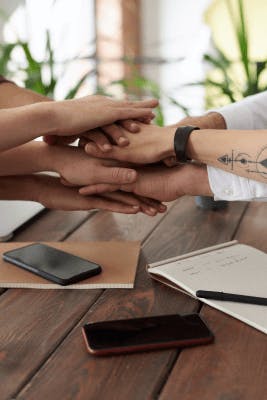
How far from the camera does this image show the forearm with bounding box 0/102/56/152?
1.30 meters

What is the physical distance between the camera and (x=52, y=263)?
1190 millimetres

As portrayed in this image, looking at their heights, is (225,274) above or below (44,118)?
below

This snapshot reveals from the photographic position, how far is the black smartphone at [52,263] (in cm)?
112

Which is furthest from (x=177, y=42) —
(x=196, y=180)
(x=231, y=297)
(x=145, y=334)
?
(x=145, y=334)

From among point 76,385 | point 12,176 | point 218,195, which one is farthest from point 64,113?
point 76,385

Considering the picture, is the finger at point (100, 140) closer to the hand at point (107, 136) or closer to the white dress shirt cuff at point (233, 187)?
the hand at point (107, 136)

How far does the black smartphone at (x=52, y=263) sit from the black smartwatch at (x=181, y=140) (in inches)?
13.0

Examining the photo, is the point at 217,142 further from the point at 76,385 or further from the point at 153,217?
the point at 76,385

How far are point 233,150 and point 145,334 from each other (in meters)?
0.52

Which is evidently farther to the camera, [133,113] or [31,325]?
[133,113]

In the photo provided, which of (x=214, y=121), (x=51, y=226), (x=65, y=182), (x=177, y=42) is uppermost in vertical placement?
(x=214, y=121)

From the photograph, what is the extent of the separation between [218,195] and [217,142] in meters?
0.12

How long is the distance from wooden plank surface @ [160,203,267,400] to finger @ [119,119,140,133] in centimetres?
56

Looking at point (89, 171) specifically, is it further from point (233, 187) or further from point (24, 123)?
point (233, 187)
